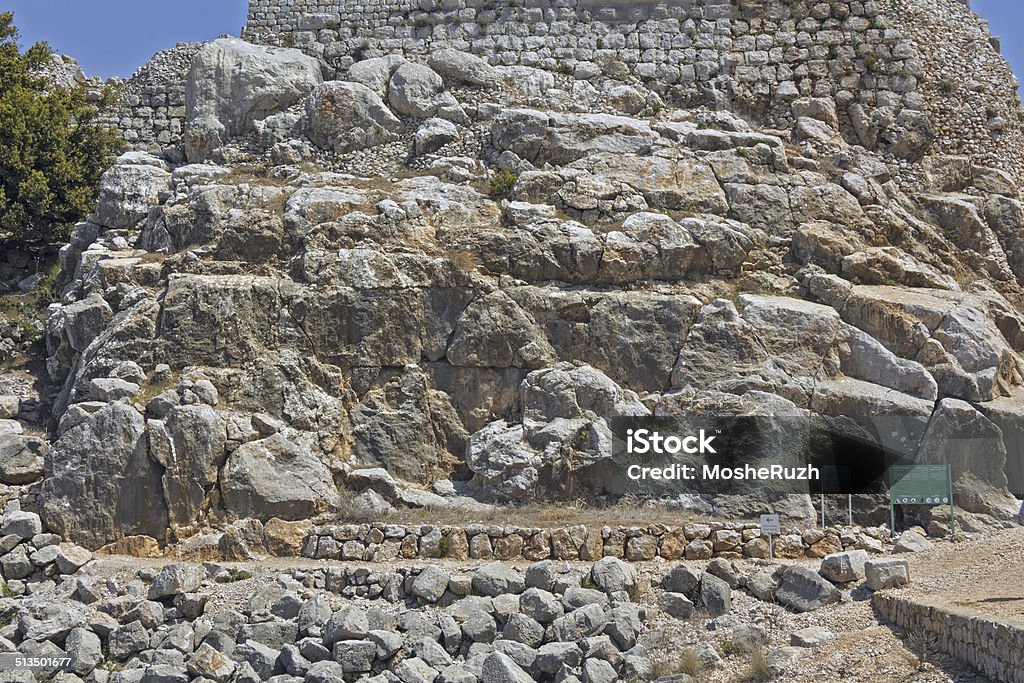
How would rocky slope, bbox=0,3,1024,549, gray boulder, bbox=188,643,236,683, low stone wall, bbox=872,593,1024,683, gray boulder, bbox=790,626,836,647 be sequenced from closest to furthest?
1. low stone wall, bbox=872,593,1024,683
2. gray boulder, bbox=790,626,836,647
3. gray boulder, bbox=188,643,236,683
4. rocky slope, bbox=0,3,1024,549

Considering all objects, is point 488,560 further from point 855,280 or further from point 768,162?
point 768,162

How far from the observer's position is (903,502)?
13.4 metres

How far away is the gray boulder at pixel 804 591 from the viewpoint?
1146cm

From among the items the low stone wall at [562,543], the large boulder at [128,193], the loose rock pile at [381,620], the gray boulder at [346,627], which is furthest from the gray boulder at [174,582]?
the large boulder at [128,193]

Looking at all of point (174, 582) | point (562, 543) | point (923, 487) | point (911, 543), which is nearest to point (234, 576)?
point (174, 582)

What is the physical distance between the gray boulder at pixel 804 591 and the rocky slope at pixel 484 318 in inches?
83.4

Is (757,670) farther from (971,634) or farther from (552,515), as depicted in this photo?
(552,515)

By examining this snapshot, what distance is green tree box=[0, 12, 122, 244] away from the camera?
18.6 metres

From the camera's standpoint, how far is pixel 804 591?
11.6m

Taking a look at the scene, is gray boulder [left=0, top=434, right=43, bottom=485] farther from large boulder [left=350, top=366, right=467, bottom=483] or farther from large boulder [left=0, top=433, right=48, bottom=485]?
large boulder [left=350, top=366, right=467, bottom=483]

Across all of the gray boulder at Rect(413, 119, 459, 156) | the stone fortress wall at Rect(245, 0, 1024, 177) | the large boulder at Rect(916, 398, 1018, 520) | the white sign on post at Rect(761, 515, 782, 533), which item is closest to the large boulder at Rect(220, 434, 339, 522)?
the white sign on post at Rect(761, 515, 782, 533)

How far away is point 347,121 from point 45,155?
5154mm

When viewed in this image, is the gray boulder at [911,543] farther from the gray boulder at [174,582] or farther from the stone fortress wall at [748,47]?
the stone fortress wall at [748,47]

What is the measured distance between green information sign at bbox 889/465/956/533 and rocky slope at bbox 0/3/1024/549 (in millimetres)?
699
